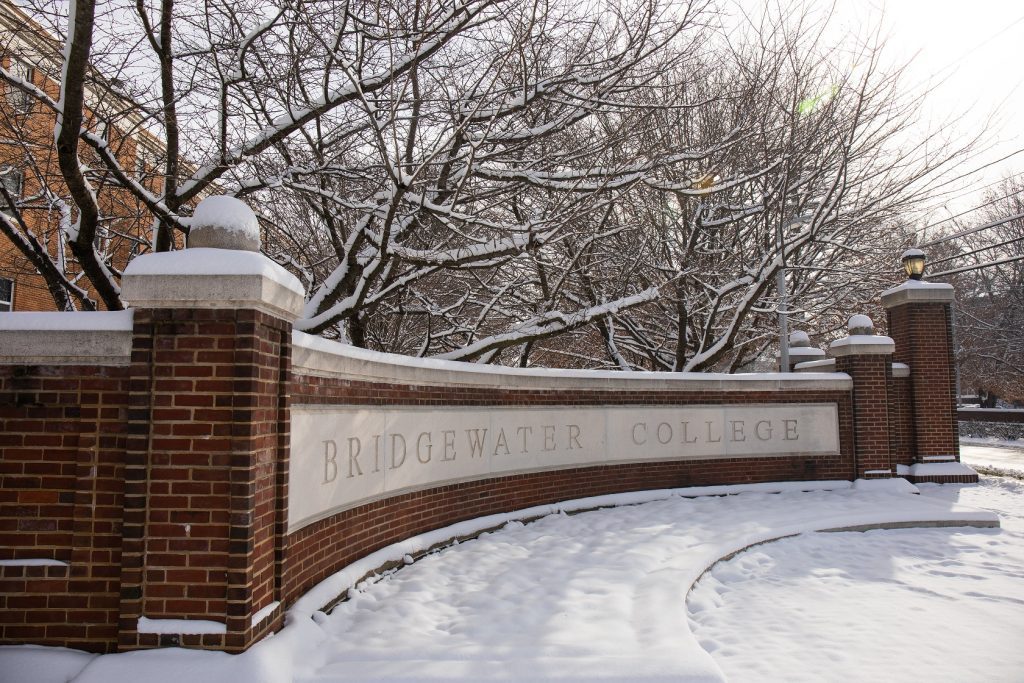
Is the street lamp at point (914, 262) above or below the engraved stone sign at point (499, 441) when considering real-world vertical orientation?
above

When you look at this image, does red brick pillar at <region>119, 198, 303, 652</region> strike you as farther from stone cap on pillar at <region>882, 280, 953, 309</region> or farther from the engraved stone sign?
stone cap on pillar at <region>882, 280, 953, 309</region>

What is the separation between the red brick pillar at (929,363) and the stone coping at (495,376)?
211 centimetres

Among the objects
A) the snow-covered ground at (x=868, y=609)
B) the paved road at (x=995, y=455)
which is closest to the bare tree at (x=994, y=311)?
the paved road at (x=995, y=455)

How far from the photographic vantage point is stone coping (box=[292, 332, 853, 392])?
451 cm

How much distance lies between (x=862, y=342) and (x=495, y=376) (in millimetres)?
6599

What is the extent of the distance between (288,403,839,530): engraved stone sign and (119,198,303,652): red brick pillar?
0.65m

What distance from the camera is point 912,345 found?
38.3ft

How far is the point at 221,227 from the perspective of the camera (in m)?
3.66

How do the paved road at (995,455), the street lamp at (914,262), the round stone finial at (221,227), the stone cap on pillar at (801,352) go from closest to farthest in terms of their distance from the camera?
the round stone finial at (221,227) → the street lamp at (914,262) → the stone cap on pillar at (801,352) → the paved road at (995,455)

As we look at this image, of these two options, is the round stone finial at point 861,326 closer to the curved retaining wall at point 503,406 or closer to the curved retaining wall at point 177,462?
the curved retaining wall at point 503,406

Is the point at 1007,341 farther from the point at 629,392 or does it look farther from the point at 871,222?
the point at 629,392

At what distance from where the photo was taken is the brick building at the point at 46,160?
20.3 ft

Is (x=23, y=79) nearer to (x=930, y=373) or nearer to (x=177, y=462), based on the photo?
(x=177, y=462)

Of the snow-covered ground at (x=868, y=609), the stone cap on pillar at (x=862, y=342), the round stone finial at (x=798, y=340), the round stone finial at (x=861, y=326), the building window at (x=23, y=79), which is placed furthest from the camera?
the round stone finial at (x=798, y=340)
